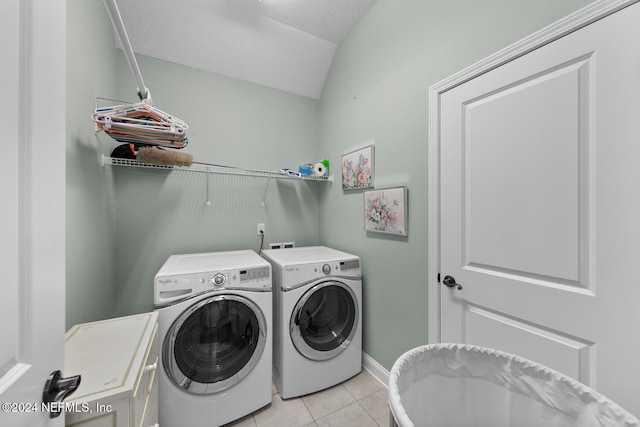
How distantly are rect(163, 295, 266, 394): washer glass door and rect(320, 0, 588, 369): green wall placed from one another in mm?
946

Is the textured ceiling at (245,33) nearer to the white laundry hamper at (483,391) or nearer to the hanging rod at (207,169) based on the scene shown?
the hanging rod at (207,169)

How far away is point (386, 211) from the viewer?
5.66 ft

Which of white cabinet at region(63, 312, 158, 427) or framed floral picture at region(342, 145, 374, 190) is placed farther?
framed floral picture at region(342, 145, 374, 190)

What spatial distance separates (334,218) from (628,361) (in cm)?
187

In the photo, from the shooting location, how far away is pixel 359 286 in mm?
1873

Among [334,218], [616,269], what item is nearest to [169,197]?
[334,218]

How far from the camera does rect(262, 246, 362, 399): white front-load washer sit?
1.62 m

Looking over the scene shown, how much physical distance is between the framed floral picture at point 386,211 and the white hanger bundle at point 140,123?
1403 millimetres

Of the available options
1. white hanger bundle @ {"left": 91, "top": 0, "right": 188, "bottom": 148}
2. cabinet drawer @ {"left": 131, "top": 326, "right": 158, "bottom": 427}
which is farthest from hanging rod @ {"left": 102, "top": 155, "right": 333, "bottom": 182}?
cabinet drawer @ {"left": 131, "top": 326, "right": 158, "bottom": 427}

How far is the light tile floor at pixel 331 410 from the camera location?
148cm

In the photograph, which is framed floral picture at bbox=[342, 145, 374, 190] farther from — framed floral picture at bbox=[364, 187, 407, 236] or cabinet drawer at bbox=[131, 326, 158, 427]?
cabinet drawer at bbox=[131, 326, 158, 427]

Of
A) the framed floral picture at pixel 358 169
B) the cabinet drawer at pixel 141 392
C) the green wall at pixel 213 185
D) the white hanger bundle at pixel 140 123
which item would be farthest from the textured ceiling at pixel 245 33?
the cabinet drawer at pixel 141 392

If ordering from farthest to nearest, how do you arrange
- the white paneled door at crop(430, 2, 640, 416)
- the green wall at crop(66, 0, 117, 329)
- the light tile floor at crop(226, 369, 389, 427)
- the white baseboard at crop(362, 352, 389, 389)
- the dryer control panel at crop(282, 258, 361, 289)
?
1. the white baseboard at crop(362, 352, 389, 389)
2. the dryer control panel at crop(282, 258, 361, 289)
3. the light tile floor at crop(226, 369, 389, 427)
4. the green wall at crop(66, 0, 117, 329)
5. the white paneled door at crop(430, 2, 640, 416)

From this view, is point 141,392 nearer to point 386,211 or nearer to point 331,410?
point 331,410
